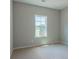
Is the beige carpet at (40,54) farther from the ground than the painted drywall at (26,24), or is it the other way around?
the painted drywall at (26,24)

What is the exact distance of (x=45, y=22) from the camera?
6445mm

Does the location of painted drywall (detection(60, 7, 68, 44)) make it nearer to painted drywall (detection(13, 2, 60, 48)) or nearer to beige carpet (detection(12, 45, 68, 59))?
painted drywall (detection(13, 2, 60, 48))

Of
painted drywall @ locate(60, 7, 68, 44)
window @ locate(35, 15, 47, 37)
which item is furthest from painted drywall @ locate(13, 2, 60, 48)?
painted drywall @ locate(60, 7, 68, 44)

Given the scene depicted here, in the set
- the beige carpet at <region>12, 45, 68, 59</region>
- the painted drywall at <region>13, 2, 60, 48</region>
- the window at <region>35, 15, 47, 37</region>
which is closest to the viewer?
the beige carpet at <region>12, 45, 68, 59</region>

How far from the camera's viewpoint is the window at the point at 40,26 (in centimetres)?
598

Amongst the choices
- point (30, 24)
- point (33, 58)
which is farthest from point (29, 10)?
point (33, 58)

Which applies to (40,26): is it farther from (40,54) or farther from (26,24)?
(40,54)

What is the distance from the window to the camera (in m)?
5.98

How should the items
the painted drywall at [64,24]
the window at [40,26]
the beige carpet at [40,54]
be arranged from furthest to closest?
the painted drywall at [64,24], the window at [40,26], the beige carpet at [40,54]

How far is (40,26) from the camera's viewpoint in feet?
20.3

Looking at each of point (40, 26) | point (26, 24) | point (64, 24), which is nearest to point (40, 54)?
point (26, 24)

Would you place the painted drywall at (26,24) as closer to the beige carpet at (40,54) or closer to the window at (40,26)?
the window at (40,26)

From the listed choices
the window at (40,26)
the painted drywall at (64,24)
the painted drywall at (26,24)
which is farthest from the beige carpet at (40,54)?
the painted drywall at (64,24)
